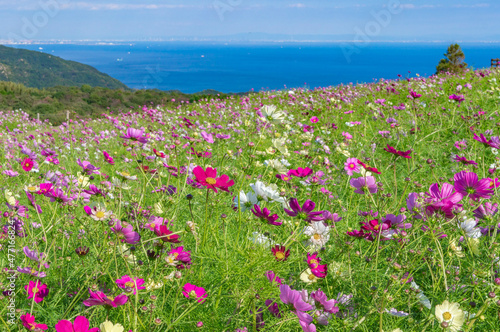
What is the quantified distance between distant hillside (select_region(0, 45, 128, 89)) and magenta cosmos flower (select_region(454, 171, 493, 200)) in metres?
58.6

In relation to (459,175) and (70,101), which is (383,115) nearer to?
(459,175)

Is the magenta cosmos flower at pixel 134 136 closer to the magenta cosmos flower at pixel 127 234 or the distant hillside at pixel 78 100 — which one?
the magenta cosmos flower at pixel 127 234

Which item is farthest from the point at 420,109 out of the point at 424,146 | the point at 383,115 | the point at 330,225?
the point at 330,225

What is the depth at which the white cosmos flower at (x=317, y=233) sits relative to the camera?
136 centimetres

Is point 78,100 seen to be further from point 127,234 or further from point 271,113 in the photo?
point 127,234

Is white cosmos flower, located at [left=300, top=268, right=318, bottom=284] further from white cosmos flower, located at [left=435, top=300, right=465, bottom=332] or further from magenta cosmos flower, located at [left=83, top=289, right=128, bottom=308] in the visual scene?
magenta cosmos flower, located at [left=83, top=289, right=128, bottom=308]

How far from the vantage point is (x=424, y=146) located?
3619mm

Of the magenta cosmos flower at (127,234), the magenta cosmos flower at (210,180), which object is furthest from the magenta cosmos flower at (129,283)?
the magenta cosmos flower at (210,180)

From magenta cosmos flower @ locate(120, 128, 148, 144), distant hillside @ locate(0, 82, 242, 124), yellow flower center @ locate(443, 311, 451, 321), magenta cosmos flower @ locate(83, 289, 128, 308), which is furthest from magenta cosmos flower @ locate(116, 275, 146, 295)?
distant hillside @ locate(0, 82, 242, 124)

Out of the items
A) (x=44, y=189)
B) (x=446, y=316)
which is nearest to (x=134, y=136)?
(x=44, y=189)

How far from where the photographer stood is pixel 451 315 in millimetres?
878

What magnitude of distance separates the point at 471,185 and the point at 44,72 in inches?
2813

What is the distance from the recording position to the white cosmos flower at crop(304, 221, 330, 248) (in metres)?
1.36

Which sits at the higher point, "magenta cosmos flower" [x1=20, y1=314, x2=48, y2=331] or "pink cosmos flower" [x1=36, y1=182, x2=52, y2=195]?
"pink cosmos flower" [x1=36, y1=182, x2=52, y2=195]
